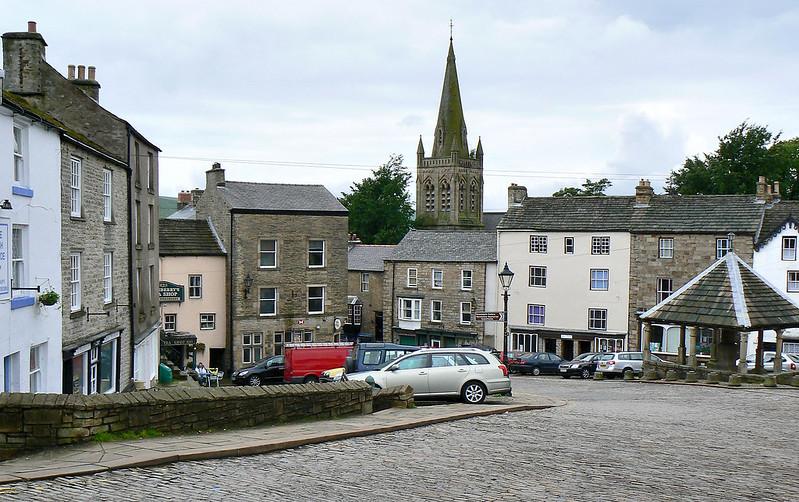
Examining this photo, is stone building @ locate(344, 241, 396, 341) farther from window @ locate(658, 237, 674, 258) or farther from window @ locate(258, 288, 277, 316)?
window @ locate(658, 237, 674, 258)

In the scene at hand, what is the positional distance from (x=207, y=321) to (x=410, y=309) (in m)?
15.6

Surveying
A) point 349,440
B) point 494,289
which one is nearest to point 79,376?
point 349,440

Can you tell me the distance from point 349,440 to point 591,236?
3893 centimetres

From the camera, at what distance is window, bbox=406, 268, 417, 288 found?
56375mm

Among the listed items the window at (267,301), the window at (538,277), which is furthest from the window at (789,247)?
the window at (267,301)

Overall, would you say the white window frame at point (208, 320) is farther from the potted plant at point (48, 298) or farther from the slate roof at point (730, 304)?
the potted plant at point (48, 298)

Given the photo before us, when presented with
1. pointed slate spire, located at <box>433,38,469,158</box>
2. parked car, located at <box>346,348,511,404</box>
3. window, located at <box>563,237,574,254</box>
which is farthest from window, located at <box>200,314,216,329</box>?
pointed slate spire, located at <box>433,38,469,158</box>

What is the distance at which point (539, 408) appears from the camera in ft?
63.0

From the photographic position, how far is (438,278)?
55.2 meters

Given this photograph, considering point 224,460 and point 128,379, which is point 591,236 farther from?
point 224,460

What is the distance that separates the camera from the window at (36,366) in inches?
717

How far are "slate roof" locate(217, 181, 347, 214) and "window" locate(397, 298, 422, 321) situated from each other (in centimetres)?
1065

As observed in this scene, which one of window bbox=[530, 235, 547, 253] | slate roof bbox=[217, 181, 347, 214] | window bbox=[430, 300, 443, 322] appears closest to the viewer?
slate roof bbox=[217, 181, 347, 214]

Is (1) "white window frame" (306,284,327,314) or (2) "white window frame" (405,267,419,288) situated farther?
(2) "white window frame" (405,267,419,288)
